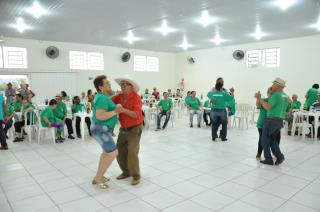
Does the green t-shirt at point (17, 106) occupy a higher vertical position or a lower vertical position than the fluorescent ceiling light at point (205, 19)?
lower

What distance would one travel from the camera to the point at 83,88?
10.9 meters

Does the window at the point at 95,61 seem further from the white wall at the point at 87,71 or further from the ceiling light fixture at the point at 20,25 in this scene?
the ceiling light fixture at the point at 20,25

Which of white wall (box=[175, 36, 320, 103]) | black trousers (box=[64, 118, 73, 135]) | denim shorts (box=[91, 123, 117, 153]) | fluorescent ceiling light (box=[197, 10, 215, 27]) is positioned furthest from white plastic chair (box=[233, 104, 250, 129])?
denim shorts (box=[91, 123, 117, 153])

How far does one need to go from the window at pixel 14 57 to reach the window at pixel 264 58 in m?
9.21

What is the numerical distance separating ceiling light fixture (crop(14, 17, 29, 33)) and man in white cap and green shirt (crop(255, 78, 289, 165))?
613 cm

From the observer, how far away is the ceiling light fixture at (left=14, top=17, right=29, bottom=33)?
6.50 metres

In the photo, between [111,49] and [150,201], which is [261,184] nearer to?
[150,201]

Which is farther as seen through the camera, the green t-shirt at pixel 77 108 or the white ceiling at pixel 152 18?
the green t-shirt at pixel 77 108

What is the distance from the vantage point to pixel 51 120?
5496 millimetres

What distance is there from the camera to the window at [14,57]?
904 centimetres

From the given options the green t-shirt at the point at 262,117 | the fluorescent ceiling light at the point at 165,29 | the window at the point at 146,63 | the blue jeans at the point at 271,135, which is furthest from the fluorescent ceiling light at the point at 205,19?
the window at the point at 146,63

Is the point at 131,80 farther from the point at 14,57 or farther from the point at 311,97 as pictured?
the point at 14,57

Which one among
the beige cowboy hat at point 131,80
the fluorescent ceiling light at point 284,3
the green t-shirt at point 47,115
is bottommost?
the green t-shirt at point 47,115

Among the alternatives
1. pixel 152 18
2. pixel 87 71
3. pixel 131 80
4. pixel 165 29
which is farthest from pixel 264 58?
pixel 131 80
